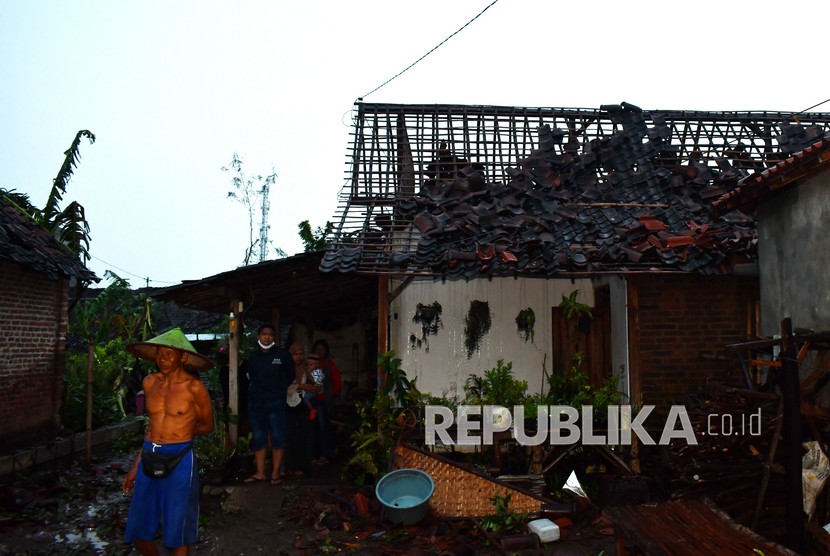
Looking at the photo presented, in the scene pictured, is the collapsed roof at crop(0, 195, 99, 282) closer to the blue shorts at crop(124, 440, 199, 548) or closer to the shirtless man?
the shirtless man

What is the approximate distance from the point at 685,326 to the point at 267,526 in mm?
6008

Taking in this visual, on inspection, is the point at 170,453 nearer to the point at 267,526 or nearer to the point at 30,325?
the point at 267,526

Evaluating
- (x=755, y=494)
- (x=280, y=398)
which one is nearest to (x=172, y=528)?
(x=280, y=398)

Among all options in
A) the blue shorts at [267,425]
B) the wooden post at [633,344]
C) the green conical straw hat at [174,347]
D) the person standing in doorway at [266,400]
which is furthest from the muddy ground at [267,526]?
the green conical straw hat at [174,347]

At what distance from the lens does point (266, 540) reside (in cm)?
663

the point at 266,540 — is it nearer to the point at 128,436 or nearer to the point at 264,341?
the point at 264,341

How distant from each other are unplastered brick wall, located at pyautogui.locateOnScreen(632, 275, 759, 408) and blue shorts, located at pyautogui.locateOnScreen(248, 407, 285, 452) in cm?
490

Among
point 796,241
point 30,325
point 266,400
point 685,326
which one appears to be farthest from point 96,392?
point 796,241

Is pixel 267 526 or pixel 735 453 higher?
pixel 735 453

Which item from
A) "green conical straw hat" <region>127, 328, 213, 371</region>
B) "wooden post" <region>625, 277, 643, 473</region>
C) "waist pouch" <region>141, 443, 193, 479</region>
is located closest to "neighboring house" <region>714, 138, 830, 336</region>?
"wooden post" <region>625, 277, 643, 473</region>

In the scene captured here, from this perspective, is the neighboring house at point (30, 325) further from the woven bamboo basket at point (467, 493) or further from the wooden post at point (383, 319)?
the woven bamboo basket at point (467, 493)

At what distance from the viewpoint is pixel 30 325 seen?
10570 millimetres

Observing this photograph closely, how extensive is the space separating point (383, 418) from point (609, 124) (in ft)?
24.5

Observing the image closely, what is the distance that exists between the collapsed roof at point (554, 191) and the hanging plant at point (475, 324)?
3.78 ft
